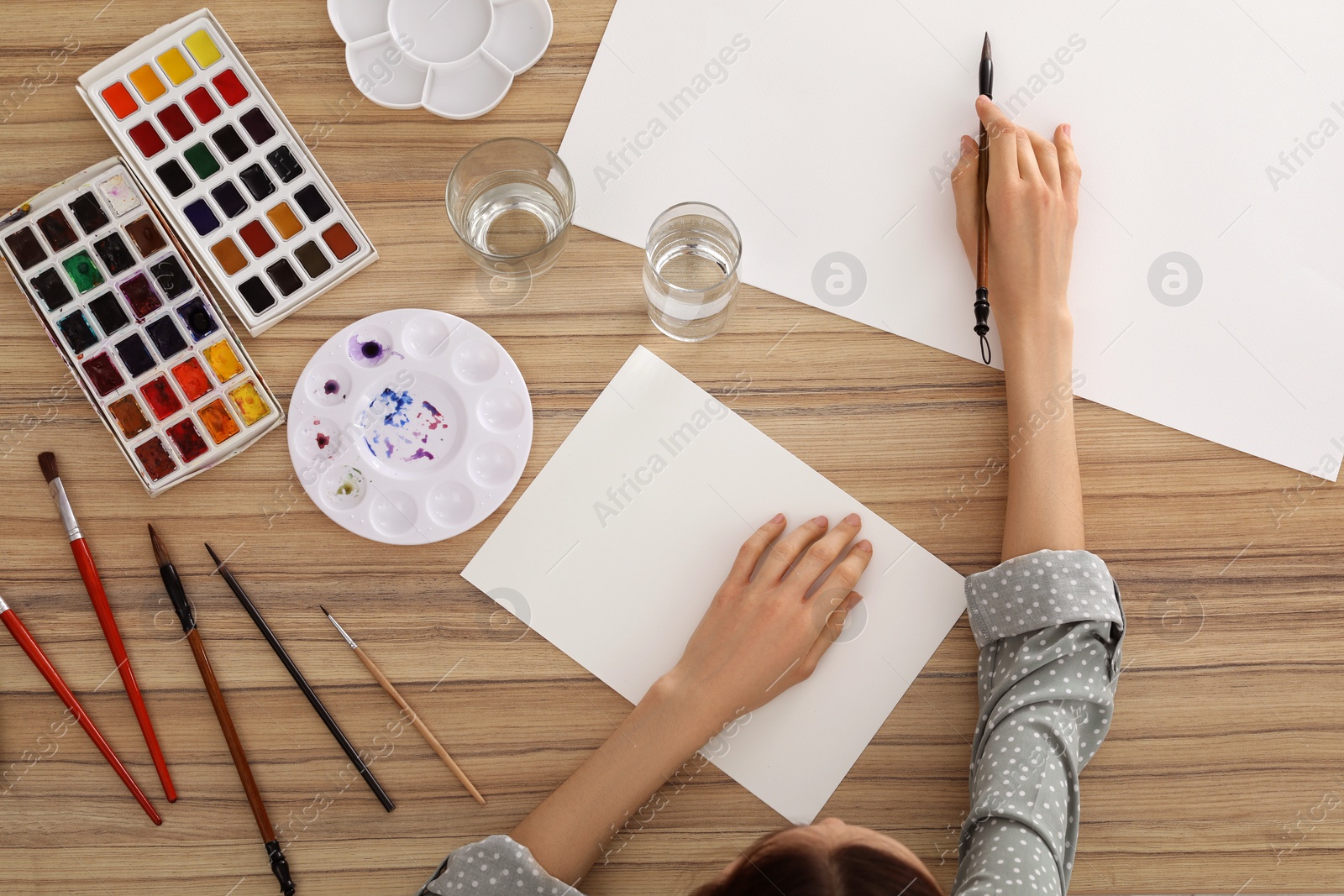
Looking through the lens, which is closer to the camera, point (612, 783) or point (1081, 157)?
point (612, 783)

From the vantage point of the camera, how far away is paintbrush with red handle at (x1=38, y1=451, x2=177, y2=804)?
3.17 feet

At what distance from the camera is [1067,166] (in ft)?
3.39

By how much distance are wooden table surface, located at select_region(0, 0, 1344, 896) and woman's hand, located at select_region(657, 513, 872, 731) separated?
→ 0.26 feet

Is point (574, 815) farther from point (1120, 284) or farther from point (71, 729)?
point (1120, 284)

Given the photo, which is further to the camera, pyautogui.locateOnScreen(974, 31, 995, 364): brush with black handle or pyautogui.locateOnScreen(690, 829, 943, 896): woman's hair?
pyautogui.locateOnScreen(974, 31, 995, 364): brush with black handle

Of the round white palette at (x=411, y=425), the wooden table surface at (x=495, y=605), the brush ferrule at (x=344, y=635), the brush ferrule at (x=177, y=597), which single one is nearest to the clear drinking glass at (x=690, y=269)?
the wooden table surface at (x=495, y=605)

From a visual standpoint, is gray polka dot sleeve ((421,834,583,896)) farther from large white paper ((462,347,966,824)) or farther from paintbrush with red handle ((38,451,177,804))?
paintbrush with red handle ((38,451,177,804))

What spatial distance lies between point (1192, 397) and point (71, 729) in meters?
1.38

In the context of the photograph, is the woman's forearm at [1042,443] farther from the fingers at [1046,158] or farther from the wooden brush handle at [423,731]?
the wooden brush handle at [423,731]

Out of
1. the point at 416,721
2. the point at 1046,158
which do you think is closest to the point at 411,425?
the point at 416,721

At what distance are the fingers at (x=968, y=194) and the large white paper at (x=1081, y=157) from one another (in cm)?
2
